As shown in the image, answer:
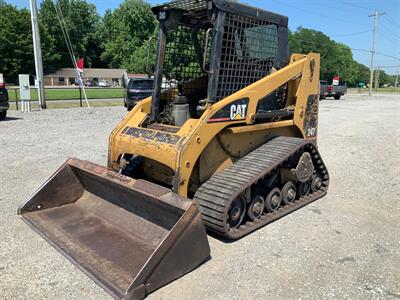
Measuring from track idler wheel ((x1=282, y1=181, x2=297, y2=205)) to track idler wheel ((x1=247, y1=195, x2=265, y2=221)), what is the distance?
0.50 metres

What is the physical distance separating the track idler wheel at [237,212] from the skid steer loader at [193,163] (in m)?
0.01

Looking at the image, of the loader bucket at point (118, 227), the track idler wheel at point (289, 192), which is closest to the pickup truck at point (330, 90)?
the track idler wheel at point (289, 192)

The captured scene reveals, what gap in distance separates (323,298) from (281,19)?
147 inches

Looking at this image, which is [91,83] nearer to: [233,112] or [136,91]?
[136,91]

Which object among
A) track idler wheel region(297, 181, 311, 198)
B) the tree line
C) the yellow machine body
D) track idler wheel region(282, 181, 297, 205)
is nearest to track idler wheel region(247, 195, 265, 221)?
track idler wheel region(282, 181, 297, 205)

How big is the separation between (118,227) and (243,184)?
143 centimetres

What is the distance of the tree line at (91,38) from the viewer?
65.9 meters

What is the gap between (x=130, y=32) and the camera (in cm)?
7719

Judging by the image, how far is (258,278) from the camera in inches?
134

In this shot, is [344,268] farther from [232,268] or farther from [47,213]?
[47,213]

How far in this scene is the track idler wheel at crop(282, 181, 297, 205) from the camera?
4.95 meters

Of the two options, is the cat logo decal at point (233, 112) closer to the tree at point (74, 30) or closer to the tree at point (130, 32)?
the tree at point (130, 32)

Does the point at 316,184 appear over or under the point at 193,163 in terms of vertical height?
under

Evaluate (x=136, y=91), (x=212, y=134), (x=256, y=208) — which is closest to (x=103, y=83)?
(x=136, y=91)
